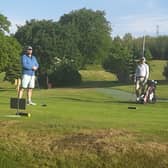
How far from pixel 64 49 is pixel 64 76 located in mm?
8727

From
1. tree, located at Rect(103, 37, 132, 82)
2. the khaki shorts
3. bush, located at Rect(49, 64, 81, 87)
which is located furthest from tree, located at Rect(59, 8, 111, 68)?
the khaki shorts

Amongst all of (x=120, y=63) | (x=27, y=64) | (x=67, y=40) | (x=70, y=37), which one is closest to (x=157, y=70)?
(x=120, y=63)

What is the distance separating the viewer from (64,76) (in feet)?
317

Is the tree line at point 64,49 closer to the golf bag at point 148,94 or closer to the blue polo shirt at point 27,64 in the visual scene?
the golf bag at point 148,94

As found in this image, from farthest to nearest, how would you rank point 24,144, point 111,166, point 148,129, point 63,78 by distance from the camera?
point 63,78
point 148,129
point 24,144
point 111,166

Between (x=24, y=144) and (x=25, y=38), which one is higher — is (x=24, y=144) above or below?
below

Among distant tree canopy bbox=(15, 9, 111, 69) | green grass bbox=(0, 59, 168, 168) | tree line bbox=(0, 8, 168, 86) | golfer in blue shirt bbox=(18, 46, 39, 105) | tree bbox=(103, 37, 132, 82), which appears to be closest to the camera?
green grass bbox=(0, 59, 168, 168)

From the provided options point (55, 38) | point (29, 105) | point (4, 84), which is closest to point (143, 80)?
point (29, 105)

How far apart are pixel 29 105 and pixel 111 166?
997 cm

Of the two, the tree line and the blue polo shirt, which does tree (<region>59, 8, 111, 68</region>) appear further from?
the blue polo shirt

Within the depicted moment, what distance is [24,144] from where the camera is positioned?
11570mm

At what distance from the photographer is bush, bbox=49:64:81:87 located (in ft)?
315

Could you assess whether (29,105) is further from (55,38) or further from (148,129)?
(55,38)

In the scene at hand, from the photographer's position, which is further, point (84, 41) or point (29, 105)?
point (84, 41)
